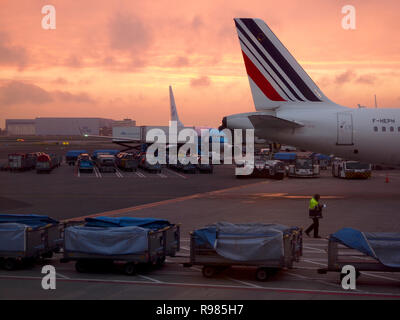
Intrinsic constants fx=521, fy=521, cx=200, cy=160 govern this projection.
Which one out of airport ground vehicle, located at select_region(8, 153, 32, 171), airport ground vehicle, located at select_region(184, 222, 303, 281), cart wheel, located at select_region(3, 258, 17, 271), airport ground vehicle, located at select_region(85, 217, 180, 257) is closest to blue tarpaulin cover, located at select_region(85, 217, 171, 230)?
airport ground vehicle, located at select_region(85, 217, 180, 257)

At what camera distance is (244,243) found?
16500mm

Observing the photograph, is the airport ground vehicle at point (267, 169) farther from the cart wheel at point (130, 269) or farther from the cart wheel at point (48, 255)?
the cart wheel at point (130, 269)

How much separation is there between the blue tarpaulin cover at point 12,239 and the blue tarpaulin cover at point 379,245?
10.4 m

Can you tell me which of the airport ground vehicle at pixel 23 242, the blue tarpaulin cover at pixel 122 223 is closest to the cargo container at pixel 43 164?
the airport ground vehicle at pixel 23 242

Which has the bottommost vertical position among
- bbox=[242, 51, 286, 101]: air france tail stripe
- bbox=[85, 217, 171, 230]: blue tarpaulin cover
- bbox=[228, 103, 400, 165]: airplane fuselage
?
bbox=[85, 217, 171, 230]: blue tarpaulin cover

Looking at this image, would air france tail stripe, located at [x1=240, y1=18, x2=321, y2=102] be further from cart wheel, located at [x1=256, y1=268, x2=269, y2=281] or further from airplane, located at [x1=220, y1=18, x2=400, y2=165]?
cart wheel, located at [x1=256, y1=268, x2=269, y2=281]

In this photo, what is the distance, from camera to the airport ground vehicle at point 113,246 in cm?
1694

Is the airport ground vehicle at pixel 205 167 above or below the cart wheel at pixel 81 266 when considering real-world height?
above

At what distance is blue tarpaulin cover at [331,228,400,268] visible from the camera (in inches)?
624

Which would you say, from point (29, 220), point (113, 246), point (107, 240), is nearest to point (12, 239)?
point (29, 220)

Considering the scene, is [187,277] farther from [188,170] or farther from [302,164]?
[188,170]

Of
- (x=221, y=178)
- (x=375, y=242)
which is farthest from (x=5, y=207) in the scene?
(x=221, y=178)

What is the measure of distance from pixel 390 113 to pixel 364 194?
7898 millimetres

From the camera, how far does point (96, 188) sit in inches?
1854
